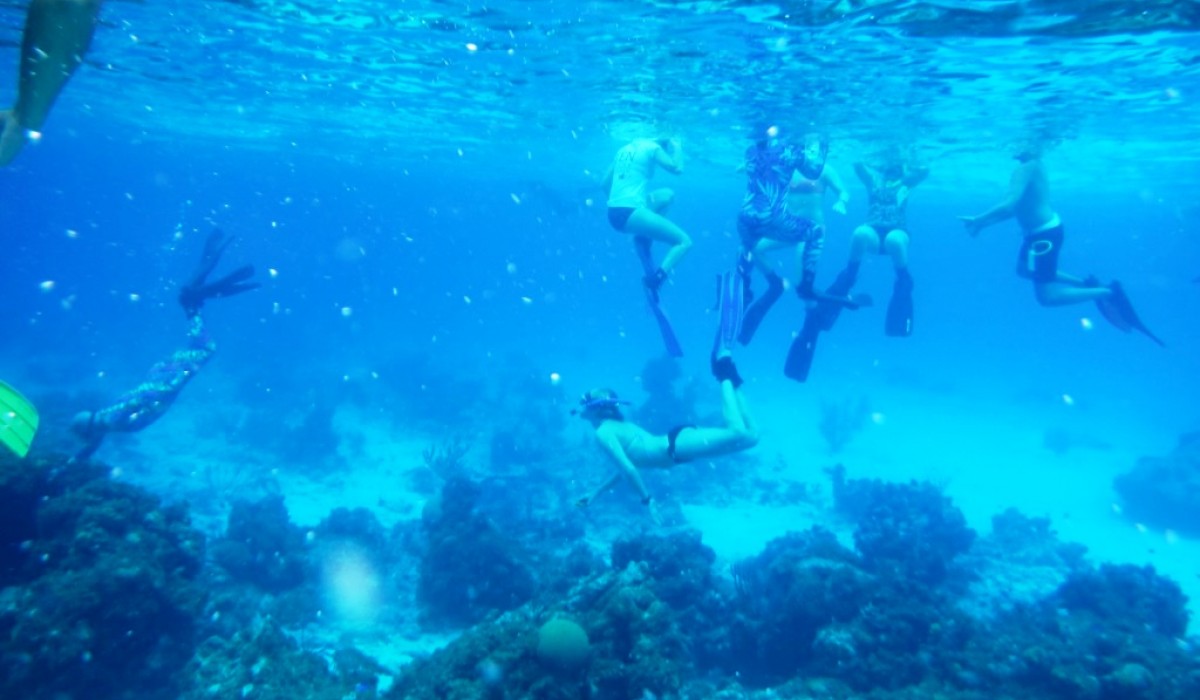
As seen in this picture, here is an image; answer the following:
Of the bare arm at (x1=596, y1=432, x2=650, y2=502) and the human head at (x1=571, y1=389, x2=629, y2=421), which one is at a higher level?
the human head at (x1=571, y1=389, x2=629, y2=421)

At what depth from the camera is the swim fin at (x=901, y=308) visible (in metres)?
13.4

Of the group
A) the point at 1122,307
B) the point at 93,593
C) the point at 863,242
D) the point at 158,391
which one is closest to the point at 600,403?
the point at 93,593

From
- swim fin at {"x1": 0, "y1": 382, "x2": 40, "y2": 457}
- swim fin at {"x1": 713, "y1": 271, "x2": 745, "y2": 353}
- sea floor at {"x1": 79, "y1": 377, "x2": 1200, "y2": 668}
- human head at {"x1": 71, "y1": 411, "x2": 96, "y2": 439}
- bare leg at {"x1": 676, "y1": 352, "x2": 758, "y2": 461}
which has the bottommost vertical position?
sea floor at {"x1": 79, "y1": 377, "x2": 1200, "y2": 668}

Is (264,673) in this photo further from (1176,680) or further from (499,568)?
(1176,680)

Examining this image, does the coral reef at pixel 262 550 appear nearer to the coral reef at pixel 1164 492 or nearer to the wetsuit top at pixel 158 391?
the wetsuit top at pixel 158 391

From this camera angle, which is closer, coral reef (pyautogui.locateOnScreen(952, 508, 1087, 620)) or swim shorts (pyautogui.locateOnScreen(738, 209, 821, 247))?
swim shorts (pyautogui.locateOnScreen(738, 209, 821, 247))

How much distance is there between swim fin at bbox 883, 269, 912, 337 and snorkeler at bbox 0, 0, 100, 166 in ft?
43.8

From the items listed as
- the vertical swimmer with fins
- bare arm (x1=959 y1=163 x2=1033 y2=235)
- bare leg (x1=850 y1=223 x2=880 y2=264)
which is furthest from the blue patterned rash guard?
bare arm (x1=959 y1=163 x2=1033 y2=235)

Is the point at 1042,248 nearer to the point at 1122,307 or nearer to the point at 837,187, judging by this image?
the point at 1122,307

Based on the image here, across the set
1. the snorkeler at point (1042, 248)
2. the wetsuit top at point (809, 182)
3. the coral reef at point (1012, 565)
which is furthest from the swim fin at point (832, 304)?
the coral reef at point (1012, 565)

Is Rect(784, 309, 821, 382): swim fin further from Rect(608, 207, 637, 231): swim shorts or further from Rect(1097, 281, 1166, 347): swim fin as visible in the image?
Rect(1097, 281, 1166, 347): swim fin

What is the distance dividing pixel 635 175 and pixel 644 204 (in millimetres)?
614

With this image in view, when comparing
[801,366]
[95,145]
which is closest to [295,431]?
[801,366]

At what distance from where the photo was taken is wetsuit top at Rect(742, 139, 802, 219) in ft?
39.5
